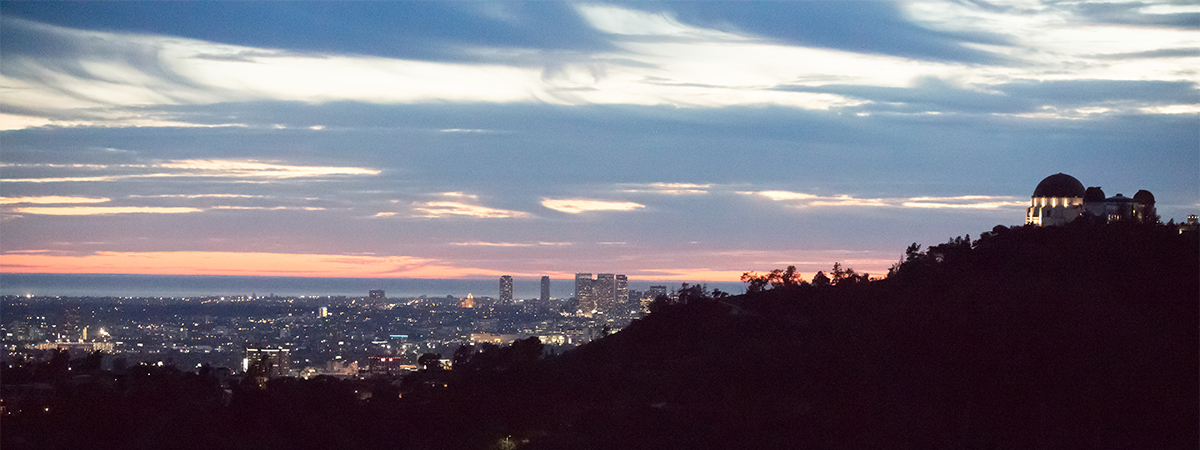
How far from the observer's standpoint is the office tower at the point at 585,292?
12238 cm

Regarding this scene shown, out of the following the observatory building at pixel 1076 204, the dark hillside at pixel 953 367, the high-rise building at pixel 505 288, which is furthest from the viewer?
the high-rise building at pixel 505 288

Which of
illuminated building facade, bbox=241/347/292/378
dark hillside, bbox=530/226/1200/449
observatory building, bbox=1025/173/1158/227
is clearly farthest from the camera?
observatory building, bbox=1025/173/1158/227

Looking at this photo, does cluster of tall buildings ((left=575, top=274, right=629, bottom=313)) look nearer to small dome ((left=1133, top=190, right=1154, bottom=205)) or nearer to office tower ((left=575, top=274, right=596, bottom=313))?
office tower ((left=575, top=274, right=596, bottom=313))

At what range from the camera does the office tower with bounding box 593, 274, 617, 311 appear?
397 ft

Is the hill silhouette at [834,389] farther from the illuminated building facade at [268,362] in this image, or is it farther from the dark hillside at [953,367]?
the illuminated building facade at [268,362]

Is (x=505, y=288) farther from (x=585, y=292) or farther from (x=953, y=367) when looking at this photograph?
(x=953, y=367)

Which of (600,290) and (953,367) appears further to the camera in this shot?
(600,290)

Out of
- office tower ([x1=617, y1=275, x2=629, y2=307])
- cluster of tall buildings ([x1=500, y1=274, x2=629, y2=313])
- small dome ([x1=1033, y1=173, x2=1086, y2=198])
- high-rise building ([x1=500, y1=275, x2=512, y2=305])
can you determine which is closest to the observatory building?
small dome ([x1=1033, y1=173, x2=1086, y2=198])

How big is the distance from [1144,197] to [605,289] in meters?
78.7

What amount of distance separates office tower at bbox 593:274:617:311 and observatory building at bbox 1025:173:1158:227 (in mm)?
71713

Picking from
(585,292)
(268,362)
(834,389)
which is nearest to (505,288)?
(585,292)

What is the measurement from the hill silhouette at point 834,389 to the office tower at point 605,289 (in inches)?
2933

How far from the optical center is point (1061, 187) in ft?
166

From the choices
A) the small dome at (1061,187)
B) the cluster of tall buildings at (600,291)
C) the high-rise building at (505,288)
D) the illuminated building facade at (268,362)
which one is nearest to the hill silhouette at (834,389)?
the illuminated building facade at (268,362)
